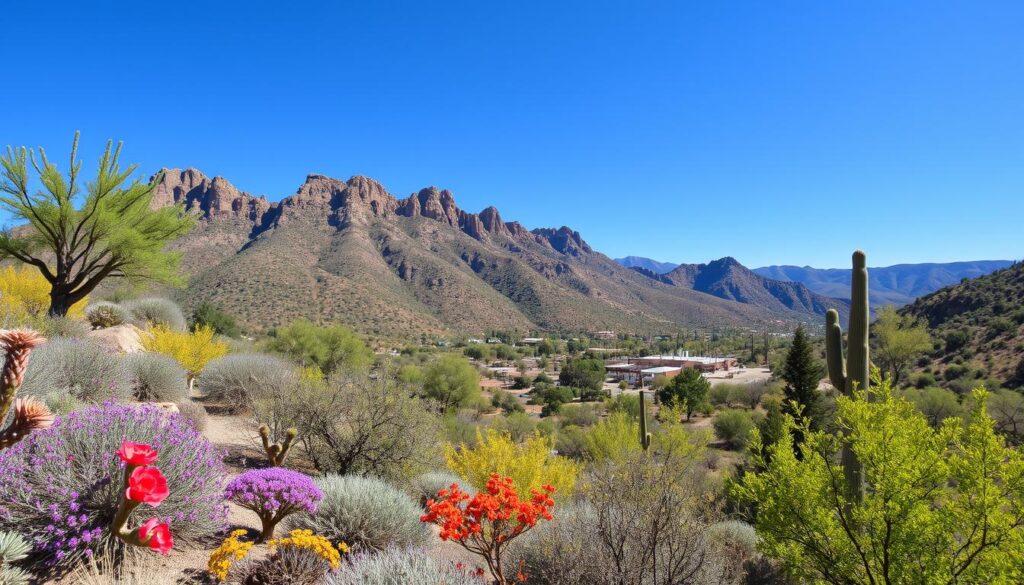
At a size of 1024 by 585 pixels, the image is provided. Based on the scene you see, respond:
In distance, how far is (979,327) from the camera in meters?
41.3

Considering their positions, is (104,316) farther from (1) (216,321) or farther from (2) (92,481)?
(2) (92,481)

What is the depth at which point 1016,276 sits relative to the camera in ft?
156

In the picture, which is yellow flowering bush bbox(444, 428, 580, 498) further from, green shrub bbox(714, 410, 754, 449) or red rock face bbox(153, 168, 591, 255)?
red rock face bbox(153, 168, 591, 255)

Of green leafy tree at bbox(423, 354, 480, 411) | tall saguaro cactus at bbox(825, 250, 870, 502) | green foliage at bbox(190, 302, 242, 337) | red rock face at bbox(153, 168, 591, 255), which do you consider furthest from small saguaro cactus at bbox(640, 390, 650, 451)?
red rock face at bbox(153, 168, 591, 255)

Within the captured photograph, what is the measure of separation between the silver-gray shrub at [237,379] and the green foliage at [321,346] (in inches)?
374

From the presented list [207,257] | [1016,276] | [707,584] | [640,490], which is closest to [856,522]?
[707,584]

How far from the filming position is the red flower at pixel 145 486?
1.43m

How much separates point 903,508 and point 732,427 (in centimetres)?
3043

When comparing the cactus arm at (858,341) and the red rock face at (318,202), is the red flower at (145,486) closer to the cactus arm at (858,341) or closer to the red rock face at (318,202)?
the cactus arm at (858,341)

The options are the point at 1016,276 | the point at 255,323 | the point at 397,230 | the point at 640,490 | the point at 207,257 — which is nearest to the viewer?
the point at 640,490

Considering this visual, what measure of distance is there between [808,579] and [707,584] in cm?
96

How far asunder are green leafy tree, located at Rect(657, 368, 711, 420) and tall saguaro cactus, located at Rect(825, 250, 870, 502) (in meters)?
32.6

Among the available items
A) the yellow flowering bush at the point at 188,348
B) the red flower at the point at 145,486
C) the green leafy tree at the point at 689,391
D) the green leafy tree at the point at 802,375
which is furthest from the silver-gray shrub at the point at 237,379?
the green leafy tree at the point at 689,391

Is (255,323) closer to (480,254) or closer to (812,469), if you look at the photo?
(812,469)
